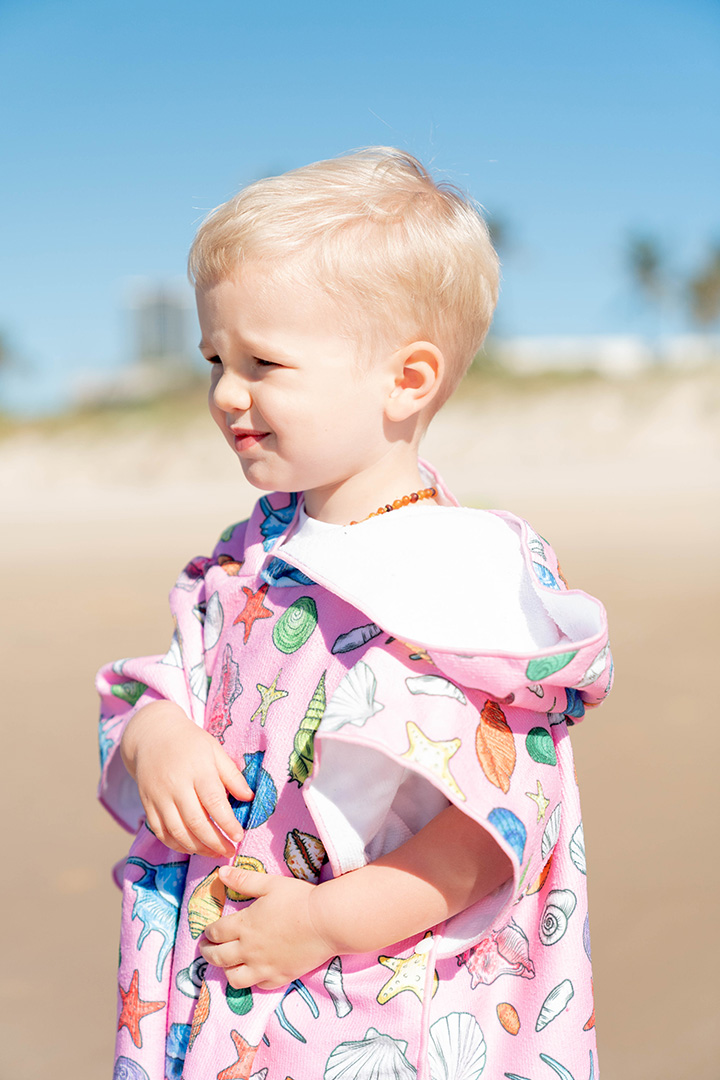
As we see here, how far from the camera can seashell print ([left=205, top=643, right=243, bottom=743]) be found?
150 cm

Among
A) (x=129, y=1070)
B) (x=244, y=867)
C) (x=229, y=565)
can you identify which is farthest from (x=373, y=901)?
(x=229, y=565)

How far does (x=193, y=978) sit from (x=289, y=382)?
951 mm

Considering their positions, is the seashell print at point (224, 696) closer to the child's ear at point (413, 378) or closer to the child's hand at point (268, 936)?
the child's hand at point (268, 936)

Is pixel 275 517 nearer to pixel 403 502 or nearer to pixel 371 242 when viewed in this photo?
pixel 403 502

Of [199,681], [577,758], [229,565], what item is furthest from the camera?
[577,758]

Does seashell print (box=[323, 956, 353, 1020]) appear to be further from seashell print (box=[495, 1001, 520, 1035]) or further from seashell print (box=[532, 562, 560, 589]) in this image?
seashell print (box=[532, 562, 560, 589])

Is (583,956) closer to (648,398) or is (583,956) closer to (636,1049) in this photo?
(636,1049)

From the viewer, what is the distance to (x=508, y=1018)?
4.73ft

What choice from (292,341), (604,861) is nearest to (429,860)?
(292,341)

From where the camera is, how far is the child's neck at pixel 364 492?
1579mm

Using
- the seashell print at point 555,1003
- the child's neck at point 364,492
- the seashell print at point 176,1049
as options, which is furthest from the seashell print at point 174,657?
the seashell print at point 555,1003

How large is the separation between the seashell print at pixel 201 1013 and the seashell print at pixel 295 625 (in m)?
0.53

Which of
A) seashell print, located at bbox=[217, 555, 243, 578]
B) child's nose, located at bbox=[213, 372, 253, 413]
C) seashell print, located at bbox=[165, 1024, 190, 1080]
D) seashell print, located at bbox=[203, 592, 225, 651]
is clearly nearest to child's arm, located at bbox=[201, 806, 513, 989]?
seashell print, located at bbox=[165, 1024, 190, 1080]

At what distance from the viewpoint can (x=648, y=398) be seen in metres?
22.2
